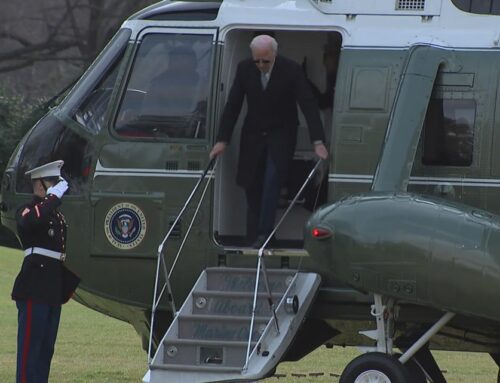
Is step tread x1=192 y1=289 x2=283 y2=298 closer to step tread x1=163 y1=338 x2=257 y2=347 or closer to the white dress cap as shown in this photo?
step tread x1=163 y1=338 x2=257 y2=347

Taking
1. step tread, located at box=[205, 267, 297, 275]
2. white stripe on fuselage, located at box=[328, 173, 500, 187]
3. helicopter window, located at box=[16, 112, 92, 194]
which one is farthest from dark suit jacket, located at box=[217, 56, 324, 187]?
helicopter window, located at box=[16, 112, 92, 194]

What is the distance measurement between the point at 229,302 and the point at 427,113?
2.04m

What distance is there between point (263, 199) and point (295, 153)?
0.82 m

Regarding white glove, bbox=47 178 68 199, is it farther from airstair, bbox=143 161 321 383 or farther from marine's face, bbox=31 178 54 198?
airstair, bbox=143 161 321 383

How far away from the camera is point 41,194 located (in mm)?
10398

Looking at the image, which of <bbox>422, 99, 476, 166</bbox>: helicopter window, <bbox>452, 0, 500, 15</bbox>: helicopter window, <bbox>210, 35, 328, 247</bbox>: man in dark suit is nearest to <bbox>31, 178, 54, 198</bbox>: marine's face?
<bbox>210, 35, 328, 247</bbox>: man in dark suit

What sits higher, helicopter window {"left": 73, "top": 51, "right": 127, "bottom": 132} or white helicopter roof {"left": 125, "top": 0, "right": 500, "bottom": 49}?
white helicopter roof {"left": 125, "top": 0, "right": 500, "bottom": 49}

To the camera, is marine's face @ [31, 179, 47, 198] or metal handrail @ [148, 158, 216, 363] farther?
marine's face @ [31, 179, 47, 198]

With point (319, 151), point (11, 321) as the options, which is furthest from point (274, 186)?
point (11, 321)

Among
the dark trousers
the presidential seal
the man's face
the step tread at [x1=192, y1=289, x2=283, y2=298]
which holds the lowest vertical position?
the step tread at [x1=192, y1=289, x2=283, y2=298]

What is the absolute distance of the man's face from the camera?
10453 millimetres

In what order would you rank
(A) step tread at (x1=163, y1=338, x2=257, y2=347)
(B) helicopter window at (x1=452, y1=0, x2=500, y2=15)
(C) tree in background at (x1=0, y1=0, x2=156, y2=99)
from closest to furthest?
(A) step tread at (x1=163, y1=338, x2=257, y2=347) → (B) helicopter window at (x1=452, y1=0, x2=500, y2=15) → (C) tree in background at (x1=0, y1=0, x2=156, y2=99)

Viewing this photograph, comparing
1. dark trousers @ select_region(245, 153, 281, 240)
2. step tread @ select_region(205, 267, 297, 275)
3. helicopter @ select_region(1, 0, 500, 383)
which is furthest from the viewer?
dark trousers @ select_region(245, 153, 281, 240)

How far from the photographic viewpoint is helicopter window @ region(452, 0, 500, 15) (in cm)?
1048
